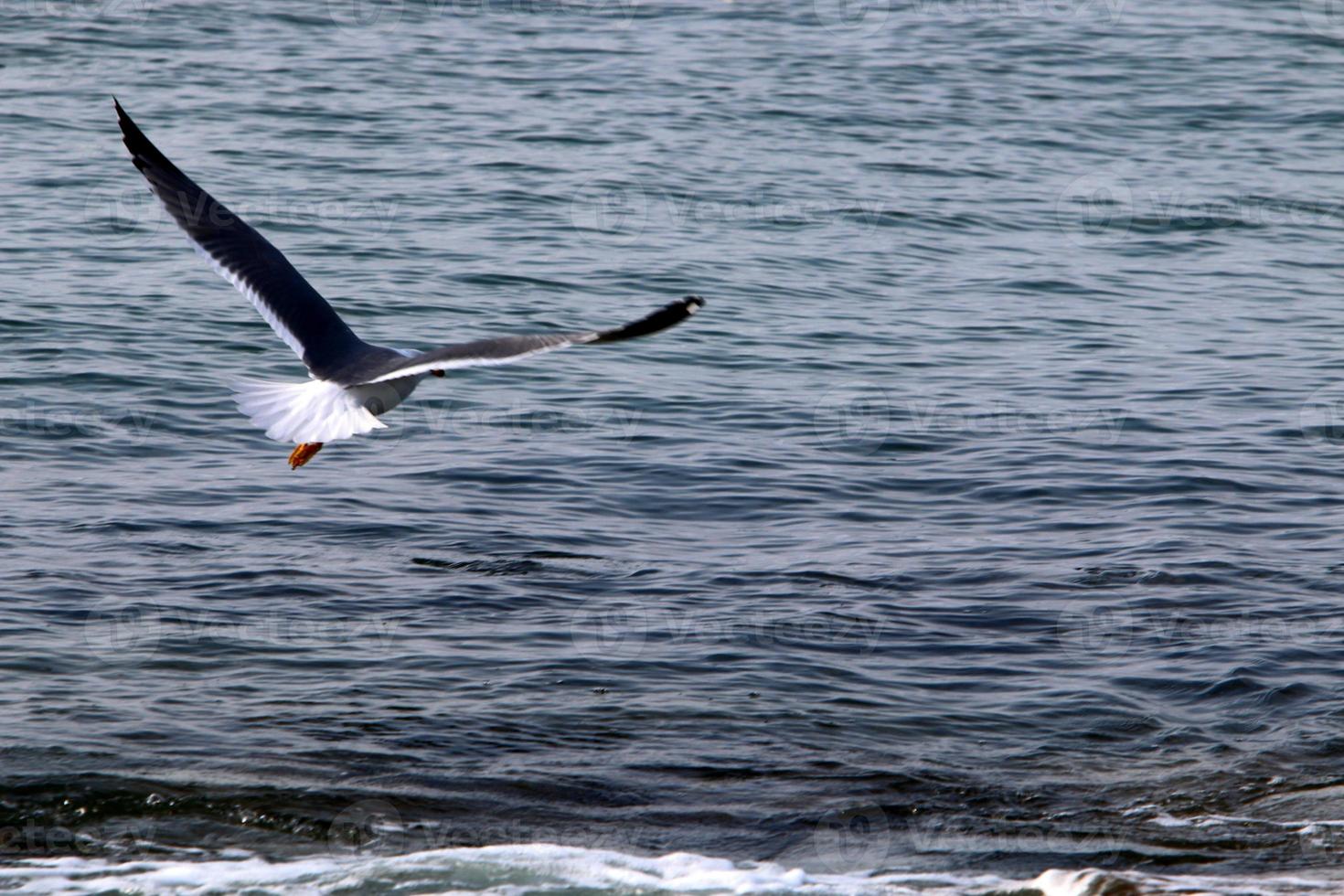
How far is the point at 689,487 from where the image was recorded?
11.3 metres

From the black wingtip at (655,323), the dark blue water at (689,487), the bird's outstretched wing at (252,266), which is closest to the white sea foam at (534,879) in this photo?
the dark blue water at (689,487)

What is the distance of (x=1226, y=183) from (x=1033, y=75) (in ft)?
18.8

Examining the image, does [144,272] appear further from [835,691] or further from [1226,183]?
[1226,183]

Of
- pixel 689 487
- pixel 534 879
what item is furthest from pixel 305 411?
pixel 689 487

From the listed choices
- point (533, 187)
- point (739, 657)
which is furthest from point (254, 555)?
point (533, 187)

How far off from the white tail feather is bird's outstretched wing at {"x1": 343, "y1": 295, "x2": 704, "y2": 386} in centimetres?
22


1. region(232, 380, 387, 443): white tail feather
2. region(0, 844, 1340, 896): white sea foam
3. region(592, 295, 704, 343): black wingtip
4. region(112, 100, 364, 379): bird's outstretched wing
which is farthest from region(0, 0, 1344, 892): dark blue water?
region(592, 295, 704, 343): black wingtip

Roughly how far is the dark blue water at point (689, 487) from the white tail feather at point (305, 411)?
4.25 feet

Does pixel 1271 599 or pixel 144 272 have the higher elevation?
pixel 144 272

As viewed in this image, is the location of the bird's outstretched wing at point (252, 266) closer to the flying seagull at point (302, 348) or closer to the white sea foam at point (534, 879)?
the flying seagull at point (302, 348)

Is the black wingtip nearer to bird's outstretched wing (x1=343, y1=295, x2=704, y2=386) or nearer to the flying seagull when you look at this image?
bird's outstretched wing (x1=343, y1=295, x2=704, y2=386)

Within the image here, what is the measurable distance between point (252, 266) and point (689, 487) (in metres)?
3.44

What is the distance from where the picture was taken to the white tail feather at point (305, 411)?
7.73m

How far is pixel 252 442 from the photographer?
38.9ft
